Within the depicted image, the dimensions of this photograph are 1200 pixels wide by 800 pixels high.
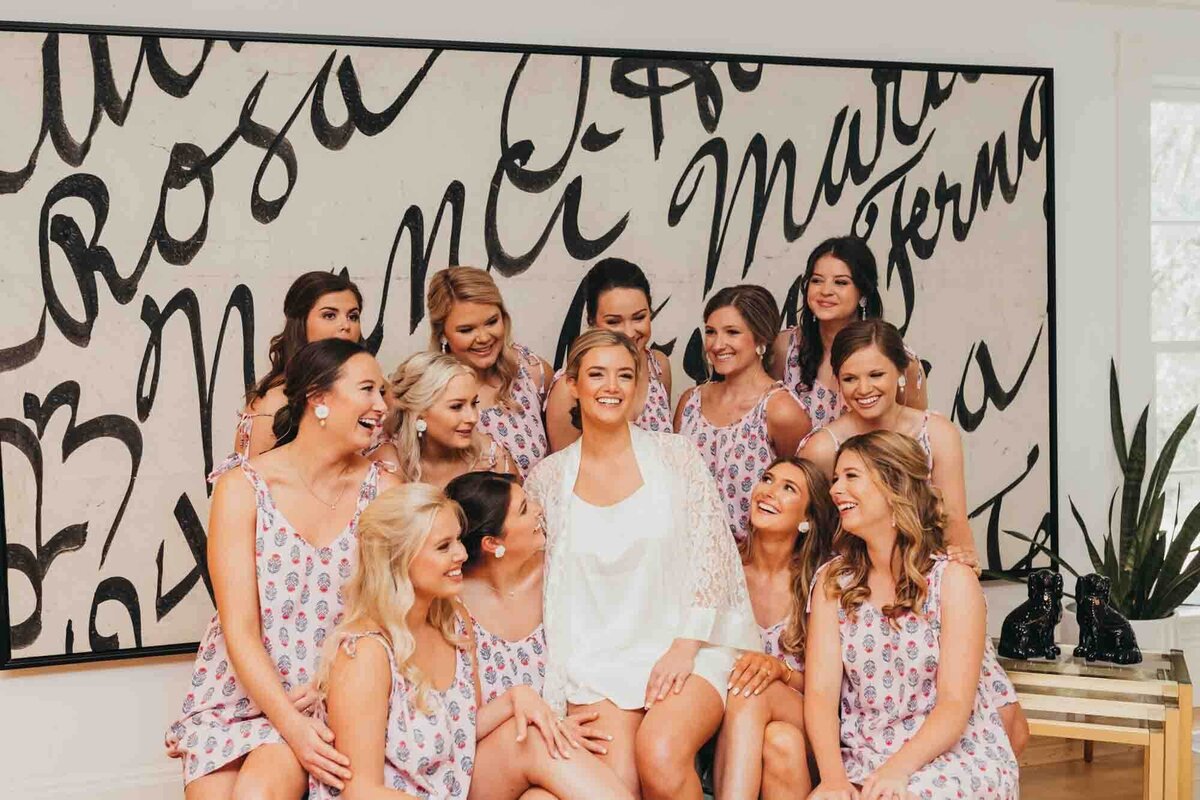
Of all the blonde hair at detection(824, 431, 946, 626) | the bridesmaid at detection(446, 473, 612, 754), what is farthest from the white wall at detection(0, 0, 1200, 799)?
the blonde hair at detection(824, 431, 946, 626)

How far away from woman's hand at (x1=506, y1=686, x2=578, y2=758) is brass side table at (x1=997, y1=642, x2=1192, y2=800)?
4.43 feet

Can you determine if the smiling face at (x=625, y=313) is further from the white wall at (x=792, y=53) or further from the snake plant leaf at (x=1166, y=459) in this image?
the snake plant leaf at (x=1166, y=459)

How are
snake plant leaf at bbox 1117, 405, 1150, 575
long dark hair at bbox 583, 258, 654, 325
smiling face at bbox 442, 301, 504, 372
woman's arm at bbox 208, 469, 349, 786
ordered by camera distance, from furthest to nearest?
1. snake plant leaf at bbox 1117, 405, 1150, 575
2. long dark hair at bbox 583, 258, 654, 325
3. smiling face at bbox 442, 301, 504, 372
4. woman's arm at bbox 208, 469, 349, 786

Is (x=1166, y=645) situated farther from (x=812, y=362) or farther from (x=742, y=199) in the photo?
(x=742, y=199)

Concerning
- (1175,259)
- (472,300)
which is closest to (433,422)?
(472,300)

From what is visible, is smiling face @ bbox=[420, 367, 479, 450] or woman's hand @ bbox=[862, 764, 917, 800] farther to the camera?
smiling face @ bbox=[420, 367, 479, 450]

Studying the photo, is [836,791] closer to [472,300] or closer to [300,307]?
[472,300]

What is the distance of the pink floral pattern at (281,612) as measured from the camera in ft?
9.09

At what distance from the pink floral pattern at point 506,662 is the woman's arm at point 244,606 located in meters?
0.42

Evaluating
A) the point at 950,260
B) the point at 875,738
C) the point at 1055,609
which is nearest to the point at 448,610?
the point at 875,738

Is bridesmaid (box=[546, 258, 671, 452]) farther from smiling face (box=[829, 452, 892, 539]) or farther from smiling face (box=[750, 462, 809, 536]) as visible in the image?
smiling face (box=[829, 452, 892, 539])

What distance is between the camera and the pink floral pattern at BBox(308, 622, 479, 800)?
2594 mm

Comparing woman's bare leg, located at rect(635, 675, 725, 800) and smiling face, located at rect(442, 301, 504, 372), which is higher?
smiling face, located at rect(442, 301, 504, 372)

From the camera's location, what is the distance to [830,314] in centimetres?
362
